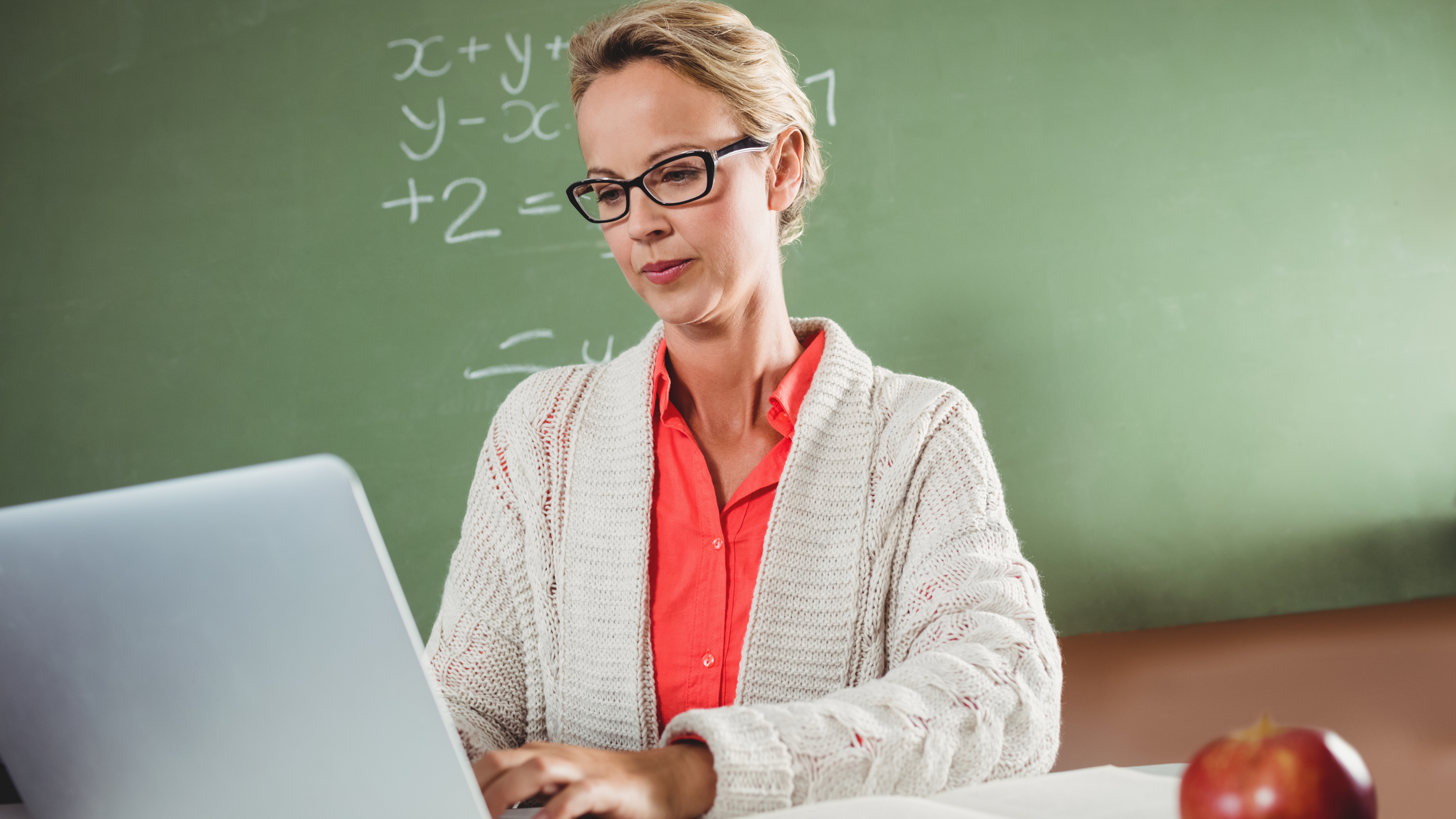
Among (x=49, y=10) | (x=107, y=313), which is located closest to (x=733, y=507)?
(x=107, y=313)

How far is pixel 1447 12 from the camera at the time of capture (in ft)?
7.55

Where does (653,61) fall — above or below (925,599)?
above

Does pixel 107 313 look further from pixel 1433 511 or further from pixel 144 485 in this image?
pixel 1433 511

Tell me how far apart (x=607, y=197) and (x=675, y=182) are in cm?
8

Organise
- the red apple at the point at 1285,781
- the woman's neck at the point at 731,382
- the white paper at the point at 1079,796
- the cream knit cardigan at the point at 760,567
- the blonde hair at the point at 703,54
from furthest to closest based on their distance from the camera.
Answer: the woman's neck at the point at 731,382 < the blonde hair at the point at 703,54 < the cream knit cardigan at the point at 760,567 < the white paper at the point at 1079,796 < the red apple at the point at 1285,781

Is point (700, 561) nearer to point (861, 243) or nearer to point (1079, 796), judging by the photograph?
point (1079, 796)

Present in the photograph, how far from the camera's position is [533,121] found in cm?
231

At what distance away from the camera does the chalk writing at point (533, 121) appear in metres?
2.31

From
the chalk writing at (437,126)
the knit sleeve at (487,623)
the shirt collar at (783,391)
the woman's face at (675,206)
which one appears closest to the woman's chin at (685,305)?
the woman's face at (675,206)

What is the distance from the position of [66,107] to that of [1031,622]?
8.78 feet

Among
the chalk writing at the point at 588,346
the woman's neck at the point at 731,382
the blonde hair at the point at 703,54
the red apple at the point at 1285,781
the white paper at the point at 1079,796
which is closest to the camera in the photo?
the red apple at the point at 1285,781

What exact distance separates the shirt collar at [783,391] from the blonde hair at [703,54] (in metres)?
0.27

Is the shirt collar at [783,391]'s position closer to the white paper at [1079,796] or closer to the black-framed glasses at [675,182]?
the black-framed glasses at [675,182]

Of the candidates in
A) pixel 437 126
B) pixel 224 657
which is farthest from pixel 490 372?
pixel 224 657
